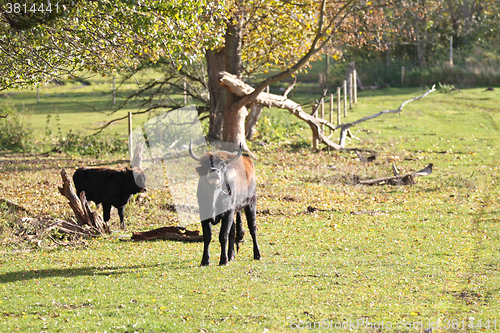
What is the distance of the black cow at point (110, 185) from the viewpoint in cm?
1401

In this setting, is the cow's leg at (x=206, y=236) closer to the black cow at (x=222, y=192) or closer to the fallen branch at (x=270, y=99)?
the black cow at (x=222, y=192)

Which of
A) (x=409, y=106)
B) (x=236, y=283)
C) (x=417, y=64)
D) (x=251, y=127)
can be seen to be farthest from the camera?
(x=417, y=64)

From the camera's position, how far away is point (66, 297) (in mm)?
8422

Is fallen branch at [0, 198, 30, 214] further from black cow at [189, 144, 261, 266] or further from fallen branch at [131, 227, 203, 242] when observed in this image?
black cow at [189, 144, 261, 266]

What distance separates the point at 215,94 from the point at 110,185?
10528 mm

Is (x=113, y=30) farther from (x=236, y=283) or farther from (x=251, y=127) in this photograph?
(x=251, y=127)

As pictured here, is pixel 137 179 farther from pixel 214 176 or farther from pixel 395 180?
pixel 395 180

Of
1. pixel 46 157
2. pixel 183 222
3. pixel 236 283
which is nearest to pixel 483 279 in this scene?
pixel 236 283

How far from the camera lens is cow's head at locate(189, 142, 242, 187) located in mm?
9320

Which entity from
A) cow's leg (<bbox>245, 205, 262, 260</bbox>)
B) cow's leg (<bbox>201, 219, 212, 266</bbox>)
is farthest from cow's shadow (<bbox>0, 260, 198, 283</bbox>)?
cow's leg (<bbox>245, 205, 262, 260</bbox>)

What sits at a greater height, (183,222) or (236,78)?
(236,78)

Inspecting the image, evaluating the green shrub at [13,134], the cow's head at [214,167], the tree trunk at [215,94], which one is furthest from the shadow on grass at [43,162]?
the cow's head at [214,167]

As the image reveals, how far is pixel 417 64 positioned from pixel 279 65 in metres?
27.7

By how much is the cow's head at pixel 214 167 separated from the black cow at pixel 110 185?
4.79m
